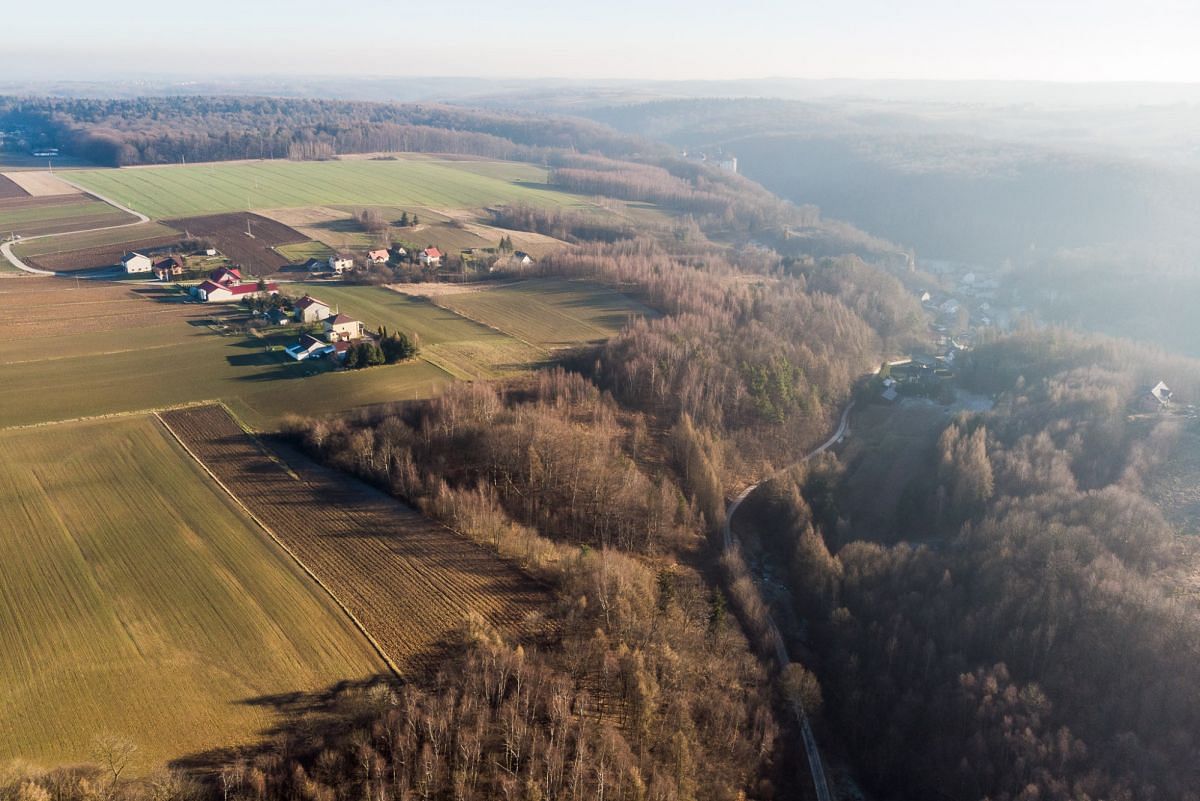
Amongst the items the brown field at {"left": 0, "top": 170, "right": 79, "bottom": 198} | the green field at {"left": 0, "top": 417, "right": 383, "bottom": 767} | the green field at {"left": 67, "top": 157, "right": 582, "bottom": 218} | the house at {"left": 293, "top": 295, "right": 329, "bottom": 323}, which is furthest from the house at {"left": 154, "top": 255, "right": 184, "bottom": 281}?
the brown field at {"left": 0, "top": 170, "right": 79, "bottom": 198}

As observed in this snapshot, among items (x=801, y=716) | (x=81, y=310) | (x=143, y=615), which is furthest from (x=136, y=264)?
(x=801, y=716)

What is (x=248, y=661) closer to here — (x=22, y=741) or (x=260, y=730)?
(x=260, y=730)

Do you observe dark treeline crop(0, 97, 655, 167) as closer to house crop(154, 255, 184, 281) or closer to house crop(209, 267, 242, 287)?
house crop(154, 255, 184, 281)

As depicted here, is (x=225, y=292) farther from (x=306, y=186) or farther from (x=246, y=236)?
(x=306, y=186)

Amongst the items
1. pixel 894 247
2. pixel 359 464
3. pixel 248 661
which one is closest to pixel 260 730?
pixel 248 661

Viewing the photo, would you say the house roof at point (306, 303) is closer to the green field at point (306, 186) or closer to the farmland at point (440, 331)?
the farmland at point (440, 331)

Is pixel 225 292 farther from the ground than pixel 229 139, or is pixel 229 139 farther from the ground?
pixel 229 139
